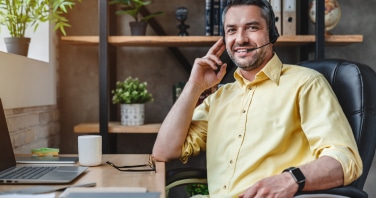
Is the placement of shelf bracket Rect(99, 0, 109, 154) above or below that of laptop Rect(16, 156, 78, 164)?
above

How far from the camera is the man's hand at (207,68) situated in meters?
1.64

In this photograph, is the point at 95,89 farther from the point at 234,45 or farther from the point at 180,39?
the point at 234,45

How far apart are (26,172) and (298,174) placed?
0.82 metres

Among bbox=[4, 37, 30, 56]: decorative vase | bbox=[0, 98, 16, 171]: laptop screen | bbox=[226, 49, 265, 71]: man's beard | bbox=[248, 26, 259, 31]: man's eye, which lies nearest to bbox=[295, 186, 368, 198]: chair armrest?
bbox=[226, 49, 265, 71]: man's beard

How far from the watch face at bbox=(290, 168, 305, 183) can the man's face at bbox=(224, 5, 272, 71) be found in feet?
1.64

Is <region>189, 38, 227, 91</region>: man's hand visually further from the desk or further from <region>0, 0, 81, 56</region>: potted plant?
<region>0, 0, 81, 56</region>: potted plant

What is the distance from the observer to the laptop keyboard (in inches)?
44.8

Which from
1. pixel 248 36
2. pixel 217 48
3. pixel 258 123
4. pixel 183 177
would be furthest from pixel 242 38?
pixel 183 177

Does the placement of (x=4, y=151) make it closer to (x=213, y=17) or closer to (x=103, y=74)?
(x=103, y=74)

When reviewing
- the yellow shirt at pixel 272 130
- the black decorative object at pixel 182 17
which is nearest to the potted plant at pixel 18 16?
the black decorative object at pixel 182 17

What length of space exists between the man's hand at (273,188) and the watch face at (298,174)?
16mm

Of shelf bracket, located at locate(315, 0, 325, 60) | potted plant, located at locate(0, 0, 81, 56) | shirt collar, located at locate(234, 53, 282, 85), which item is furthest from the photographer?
shelf bracket, located at locate(315, 0, 325, 60)

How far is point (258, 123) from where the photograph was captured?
1484mm

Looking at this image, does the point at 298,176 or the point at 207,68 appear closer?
the point at 298,176
